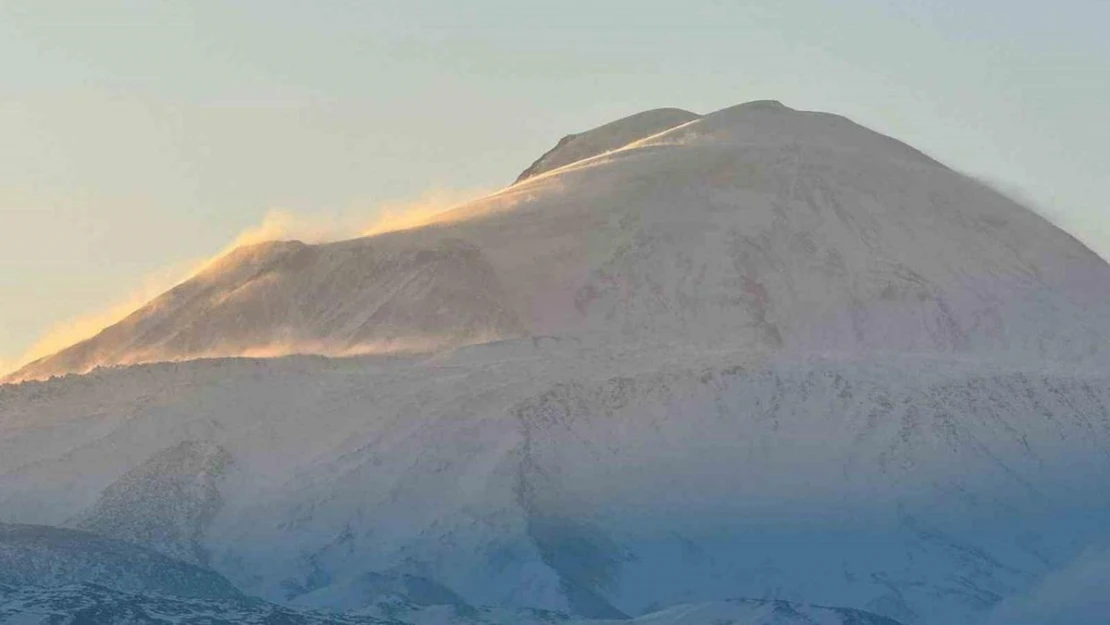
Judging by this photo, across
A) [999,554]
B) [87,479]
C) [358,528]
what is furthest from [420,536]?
[999,554]

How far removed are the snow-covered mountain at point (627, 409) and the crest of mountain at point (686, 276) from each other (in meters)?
0.20

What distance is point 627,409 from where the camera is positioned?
145500 mm

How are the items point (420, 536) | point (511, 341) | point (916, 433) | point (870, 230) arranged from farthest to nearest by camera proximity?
point (870, 230), point (511, 341), point (916, 433), point (420, 536)

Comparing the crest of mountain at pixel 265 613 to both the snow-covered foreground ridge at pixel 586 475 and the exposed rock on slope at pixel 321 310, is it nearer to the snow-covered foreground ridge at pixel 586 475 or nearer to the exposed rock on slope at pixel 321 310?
the snow-covered foreground ridge at pixel 586 475

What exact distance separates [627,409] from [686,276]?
18000 millimetres

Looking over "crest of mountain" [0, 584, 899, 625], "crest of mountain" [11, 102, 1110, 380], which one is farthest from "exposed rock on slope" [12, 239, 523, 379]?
"crest of mountain" [0, 584, 899, 625]

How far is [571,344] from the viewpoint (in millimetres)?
154625

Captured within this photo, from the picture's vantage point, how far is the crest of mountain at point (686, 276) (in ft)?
522

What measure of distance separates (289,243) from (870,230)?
2854 cm

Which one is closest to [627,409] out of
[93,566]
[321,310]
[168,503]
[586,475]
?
[586,475]

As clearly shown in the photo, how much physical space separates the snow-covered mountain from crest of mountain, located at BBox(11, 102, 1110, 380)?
0.20 meters

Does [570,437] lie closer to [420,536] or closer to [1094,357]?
[420,536]

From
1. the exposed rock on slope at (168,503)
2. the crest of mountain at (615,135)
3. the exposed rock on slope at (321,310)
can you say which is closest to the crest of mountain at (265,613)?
the exposed rock on slope at (168,503)

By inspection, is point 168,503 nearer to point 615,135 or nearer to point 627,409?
point 627,409
